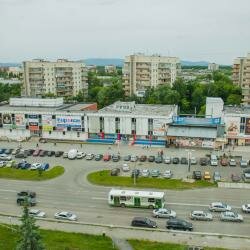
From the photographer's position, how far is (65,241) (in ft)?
129

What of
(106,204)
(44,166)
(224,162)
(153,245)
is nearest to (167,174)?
(224,162)

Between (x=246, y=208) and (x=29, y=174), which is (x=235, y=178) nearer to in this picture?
(x=246, y=208)

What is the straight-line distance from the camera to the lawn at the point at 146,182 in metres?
55.4

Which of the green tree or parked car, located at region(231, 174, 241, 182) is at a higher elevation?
the green tree

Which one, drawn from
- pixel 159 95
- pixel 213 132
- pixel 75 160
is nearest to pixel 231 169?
pixel 213 132

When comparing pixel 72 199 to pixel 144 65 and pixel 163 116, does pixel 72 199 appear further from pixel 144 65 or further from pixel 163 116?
pixel 144 65

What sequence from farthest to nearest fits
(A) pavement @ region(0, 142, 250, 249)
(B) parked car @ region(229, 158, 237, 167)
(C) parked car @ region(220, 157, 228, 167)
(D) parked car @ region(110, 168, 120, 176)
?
(C) parked car @ region(220, 157, 228, 167), (B) parked car @ region(229, 158, 237, 167), (D) parked car @ region(110, 168, 120, 176), (A) pavement @ region(0, 142, 250, 249)

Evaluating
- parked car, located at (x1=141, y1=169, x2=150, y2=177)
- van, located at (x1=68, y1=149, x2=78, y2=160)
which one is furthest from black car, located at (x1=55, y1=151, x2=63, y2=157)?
parked car, located at (x1=141, y1=169, x2=150, y2=177)

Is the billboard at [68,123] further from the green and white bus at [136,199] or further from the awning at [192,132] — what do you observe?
the green and white bus at [136,199]

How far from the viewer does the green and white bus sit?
47.4 m

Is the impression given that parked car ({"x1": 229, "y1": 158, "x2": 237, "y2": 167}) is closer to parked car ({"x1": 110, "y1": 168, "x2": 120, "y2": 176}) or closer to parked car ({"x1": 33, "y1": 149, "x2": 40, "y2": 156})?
parked car ({"x1": 110, "y1": 168, "x2": 120, "y2": 176})

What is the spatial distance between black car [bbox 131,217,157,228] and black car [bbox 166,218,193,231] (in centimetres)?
162

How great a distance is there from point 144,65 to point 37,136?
4950 centimetres

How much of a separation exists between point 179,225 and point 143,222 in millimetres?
3859
